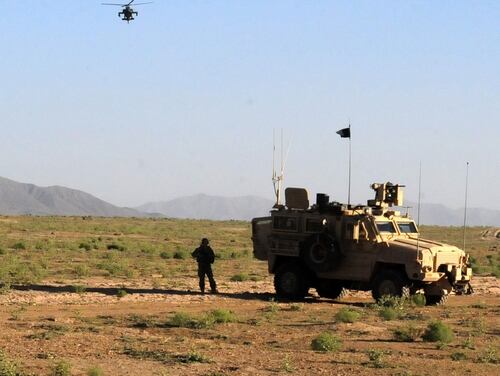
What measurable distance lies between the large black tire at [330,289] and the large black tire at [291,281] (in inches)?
17.7

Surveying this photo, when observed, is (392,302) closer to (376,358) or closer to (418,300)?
(418,300)

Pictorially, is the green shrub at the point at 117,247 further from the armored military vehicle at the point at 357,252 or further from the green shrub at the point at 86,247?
the armored military vehicle at the point at 357,252

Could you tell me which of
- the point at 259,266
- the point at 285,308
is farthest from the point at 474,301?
the point at 259,266

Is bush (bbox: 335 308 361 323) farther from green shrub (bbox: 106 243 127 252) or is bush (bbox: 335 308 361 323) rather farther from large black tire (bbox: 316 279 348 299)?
green shrub (bbox: 106 243 127 252)

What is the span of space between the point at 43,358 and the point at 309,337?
5.05 metres

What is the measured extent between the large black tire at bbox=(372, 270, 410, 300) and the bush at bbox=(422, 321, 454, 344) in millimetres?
5832

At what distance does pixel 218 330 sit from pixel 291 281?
6.72 m

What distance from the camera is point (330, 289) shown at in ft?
86.1

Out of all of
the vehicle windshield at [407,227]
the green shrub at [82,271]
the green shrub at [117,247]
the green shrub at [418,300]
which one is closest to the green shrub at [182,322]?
the green shrub at [418,300]

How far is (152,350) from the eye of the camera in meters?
16.6

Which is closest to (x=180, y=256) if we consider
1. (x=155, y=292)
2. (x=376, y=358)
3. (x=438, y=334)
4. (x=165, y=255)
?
(x=165, y=255)

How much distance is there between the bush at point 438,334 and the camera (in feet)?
58.9

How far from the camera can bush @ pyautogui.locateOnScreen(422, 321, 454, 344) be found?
58.9 feet

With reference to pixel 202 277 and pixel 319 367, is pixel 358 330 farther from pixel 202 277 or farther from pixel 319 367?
pixel 202 277
